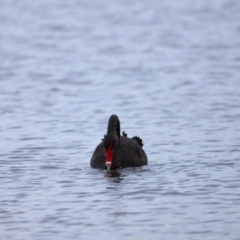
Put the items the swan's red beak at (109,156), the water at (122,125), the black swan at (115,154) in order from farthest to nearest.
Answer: the black swan at (115,154)
the swan's red beak at (109,156)
the water at (122,125)

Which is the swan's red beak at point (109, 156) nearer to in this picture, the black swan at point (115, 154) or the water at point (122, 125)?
the black swan at point (115, 154)

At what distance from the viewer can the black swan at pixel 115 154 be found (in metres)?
12.4

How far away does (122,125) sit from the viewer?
52.9ft

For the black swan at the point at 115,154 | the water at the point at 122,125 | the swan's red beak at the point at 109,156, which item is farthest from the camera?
the black swan at the point at 115,154

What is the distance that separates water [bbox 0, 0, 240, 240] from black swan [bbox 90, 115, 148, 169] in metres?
0.16

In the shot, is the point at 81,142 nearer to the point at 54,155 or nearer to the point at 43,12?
the point at 54,155

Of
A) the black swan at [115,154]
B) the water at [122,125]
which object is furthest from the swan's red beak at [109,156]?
the water at [122,125]

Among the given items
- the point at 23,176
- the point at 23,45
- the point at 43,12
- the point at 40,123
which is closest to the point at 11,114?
the point at 40,123

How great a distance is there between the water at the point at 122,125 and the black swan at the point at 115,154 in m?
0.16

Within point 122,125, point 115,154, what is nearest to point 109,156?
point 115,154

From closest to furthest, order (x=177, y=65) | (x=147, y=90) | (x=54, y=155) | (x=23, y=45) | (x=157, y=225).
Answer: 1. (x=157, y=225)
2. (x=54, y=155)
3. (x=147, y=90)
4. (x=177, y=65)
5. (x=23, y=45)

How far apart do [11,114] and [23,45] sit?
11785 mm

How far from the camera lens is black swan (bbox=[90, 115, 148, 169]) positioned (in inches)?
488

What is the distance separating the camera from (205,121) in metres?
16.0
